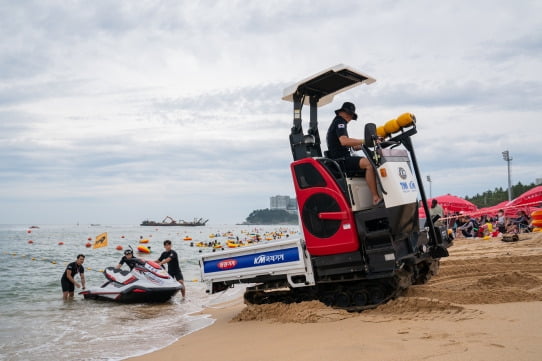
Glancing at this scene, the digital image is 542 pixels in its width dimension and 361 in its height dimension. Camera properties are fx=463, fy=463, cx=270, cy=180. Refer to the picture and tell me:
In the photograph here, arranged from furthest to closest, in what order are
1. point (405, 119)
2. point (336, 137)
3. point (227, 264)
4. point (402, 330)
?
1. point (227, 264)
2. point (336, 137)
3. point (405, 119)
4. point (402, 330)

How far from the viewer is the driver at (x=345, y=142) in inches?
235

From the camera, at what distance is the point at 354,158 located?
6109 millimetres

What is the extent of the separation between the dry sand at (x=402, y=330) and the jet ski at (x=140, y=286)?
193 inches

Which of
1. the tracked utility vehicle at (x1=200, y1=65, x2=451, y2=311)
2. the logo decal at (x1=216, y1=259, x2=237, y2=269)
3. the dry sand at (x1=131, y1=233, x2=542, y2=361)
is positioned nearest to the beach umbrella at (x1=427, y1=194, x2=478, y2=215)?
the dry sand at (x1=131, y1=233, x2=542, y2=361)

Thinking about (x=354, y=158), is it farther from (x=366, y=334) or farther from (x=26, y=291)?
(x=26, y=291)

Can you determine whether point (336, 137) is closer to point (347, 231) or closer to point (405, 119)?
point (405, 119)

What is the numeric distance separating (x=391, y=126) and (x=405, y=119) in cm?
23

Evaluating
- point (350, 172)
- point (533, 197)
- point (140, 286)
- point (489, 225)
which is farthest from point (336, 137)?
point (489, 225)

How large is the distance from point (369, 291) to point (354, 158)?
1.74 m

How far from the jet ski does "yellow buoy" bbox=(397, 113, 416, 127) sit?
309 inches

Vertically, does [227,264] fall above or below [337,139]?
below

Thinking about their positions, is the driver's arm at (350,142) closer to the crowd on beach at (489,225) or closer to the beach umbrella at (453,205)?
the crowd on beach at (489,225)

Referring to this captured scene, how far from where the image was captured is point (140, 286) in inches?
456

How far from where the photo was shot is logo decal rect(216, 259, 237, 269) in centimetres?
683
